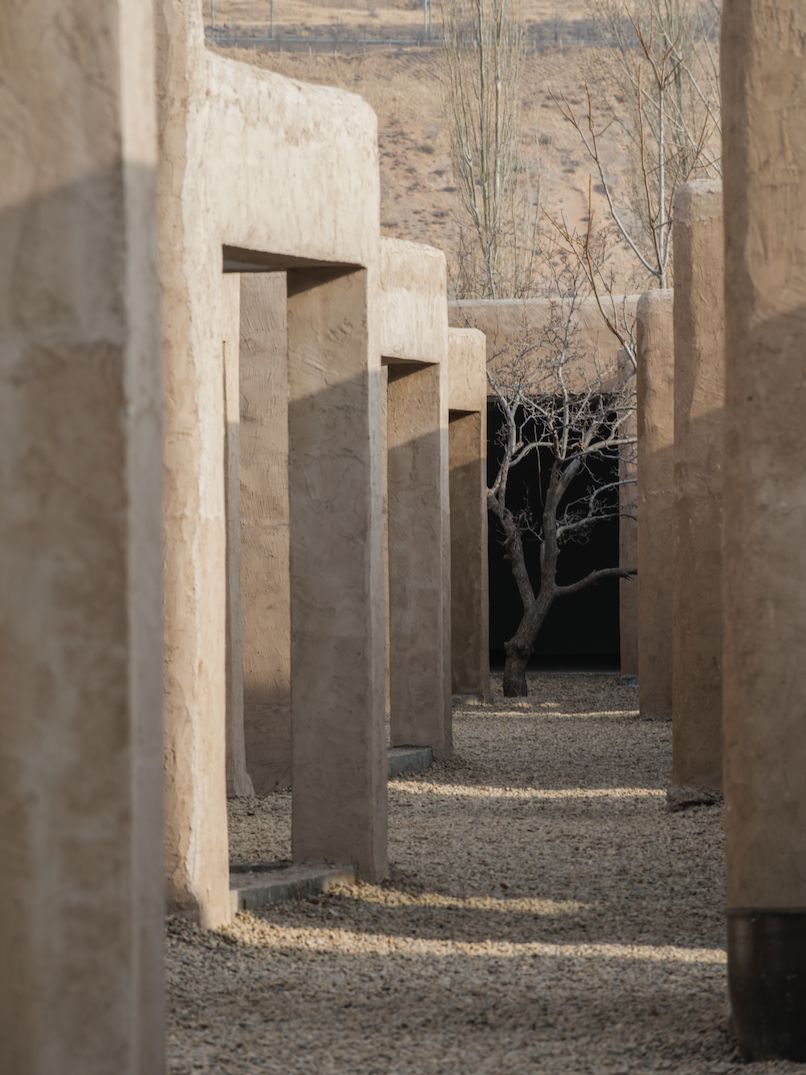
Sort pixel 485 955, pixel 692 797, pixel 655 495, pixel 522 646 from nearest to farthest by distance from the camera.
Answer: pixel 485 955 → pixel 692 797 → pixel 655 495 → pixel 522 646

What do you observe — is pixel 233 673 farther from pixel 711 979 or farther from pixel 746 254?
pixel 746 254

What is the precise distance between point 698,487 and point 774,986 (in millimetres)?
5234

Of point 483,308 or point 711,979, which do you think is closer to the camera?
point 711,979

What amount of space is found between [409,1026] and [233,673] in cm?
420

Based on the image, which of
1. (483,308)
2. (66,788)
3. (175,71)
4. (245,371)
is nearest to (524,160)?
(483,308)

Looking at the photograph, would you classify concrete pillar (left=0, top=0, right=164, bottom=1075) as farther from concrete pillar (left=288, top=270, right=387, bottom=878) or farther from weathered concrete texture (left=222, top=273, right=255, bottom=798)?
weathered concrete texture (left=222, top=273, right=255, bottom=798)

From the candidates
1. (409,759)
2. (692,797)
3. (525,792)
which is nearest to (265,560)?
(409,759)

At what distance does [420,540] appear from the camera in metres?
12.1

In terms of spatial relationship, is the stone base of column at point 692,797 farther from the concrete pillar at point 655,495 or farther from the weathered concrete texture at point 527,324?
the weathered concrete texture at point 527,324

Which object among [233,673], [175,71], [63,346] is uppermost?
[175,71]

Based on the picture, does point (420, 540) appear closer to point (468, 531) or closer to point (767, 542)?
point (468, 531)

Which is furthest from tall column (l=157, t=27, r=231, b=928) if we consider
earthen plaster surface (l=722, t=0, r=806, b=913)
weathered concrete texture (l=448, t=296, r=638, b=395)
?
weathered concrete texture (l=448, t=296, r=638, b=395)

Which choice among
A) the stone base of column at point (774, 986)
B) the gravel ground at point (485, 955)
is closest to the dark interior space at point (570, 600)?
the gravel ground at point (485, 955)

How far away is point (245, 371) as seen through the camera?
10.5m
